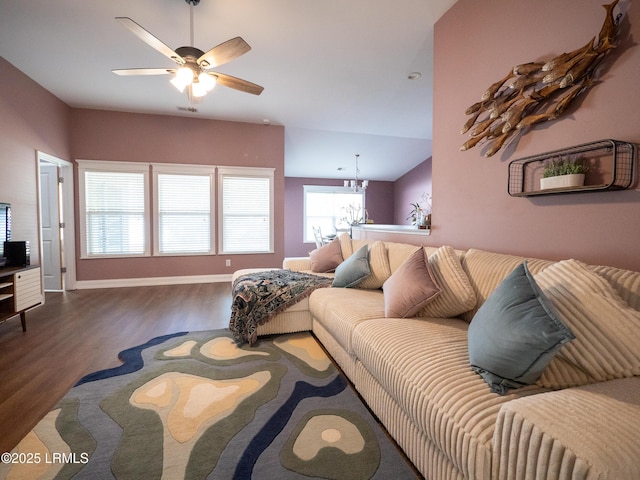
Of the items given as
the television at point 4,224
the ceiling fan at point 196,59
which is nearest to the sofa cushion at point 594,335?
the ceiling fan at point 196,59

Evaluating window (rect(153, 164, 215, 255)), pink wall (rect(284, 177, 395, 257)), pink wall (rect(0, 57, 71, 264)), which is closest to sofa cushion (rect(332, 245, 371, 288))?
window (rect(153, 164, 215, 255))

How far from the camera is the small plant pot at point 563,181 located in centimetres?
162

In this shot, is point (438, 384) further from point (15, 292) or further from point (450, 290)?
point (15, 292)

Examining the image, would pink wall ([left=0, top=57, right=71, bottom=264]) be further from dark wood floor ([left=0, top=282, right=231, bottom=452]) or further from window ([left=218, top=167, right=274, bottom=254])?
window ([left=218, top=167, right=274, bottom=254])

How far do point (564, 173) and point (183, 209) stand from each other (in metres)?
5.33

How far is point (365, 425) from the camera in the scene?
5.25ft

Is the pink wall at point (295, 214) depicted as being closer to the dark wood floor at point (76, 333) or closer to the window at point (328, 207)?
the window at point (328, 207)

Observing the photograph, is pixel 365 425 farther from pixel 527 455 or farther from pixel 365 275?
pixel 365 275

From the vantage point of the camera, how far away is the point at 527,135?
2014 mm

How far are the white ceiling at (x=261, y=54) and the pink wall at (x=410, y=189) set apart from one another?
250 cm

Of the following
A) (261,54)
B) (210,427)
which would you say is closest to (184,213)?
(261,54)

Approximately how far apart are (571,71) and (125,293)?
5608mm

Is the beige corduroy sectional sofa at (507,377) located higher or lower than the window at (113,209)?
lower

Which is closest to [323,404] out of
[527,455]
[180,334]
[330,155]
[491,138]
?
[527,455]
